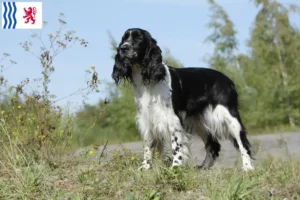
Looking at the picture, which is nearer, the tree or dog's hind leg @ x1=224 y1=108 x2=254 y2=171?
dog's hind leg @ x1=224 y1=108 x2=254 y2=171

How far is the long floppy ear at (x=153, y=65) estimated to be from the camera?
7043 mm

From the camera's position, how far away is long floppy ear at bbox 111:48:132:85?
712 centimetres

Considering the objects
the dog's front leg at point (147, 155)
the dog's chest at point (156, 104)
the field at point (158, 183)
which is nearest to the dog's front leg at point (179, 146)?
the dog's chest at point (156, 104)

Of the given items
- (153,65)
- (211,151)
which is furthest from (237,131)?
(153,65)

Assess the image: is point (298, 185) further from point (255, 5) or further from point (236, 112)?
point (255, 5)

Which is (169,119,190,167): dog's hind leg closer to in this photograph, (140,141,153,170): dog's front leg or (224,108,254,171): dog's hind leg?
(140,141,153,170): dog's front leg

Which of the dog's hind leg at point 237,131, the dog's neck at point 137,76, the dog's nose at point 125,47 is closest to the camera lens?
the dog's nose at point 125,47

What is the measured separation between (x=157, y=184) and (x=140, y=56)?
6.65 ft

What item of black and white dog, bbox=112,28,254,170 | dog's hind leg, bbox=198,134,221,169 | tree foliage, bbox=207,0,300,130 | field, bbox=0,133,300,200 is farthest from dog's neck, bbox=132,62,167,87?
tree foliage, bbox=207,0,300,130

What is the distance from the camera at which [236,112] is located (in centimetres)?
805

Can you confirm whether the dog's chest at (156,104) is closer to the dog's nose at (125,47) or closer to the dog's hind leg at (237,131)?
the dog's nose at (125,47)

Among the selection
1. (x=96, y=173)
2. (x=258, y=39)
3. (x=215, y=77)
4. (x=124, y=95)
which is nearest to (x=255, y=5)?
(x=258, y=39)

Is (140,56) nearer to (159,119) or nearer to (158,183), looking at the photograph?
(159,119)

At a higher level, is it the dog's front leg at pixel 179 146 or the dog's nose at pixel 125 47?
the dog's nose at pixel 125 47
